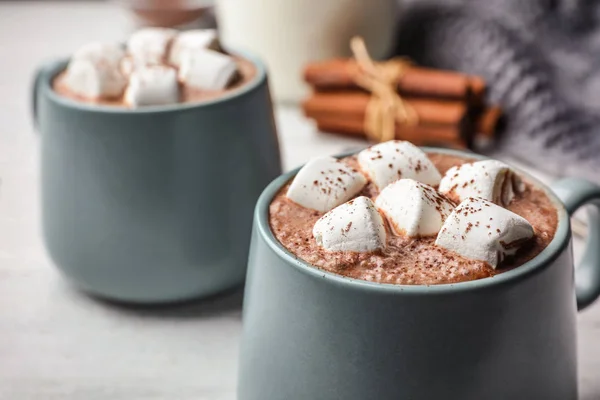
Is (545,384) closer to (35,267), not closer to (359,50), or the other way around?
(35,267)

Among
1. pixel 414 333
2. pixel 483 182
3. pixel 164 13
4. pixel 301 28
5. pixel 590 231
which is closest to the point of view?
pixel 414 333

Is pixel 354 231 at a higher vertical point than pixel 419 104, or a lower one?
higher

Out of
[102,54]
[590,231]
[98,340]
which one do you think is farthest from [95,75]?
[590,231]

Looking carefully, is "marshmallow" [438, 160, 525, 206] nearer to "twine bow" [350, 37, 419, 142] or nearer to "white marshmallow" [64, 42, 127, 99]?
"white marshmallow" [64, 42, 127, 99]

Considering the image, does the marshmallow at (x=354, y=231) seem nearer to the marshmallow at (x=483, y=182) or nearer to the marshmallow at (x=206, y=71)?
the marshmallow at (x=483, y=182)

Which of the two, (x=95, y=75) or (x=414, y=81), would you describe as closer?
(x=95, y=75)

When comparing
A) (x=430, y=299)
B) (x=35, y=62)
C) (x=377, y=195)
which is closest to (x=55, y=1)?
(x=35, y=62)

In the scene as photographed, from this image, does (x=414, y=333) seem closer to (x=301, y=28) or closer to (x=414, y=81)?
(x=414, y=81)
